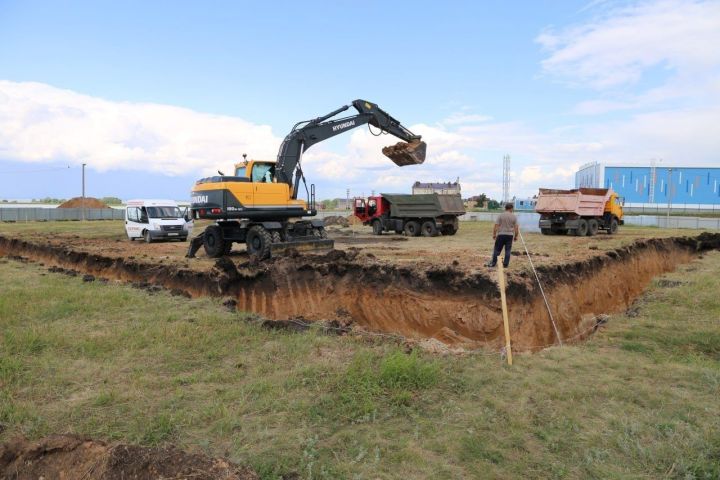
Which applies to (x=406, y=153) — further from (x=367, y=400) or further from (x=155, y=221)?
(x=367, y=400)

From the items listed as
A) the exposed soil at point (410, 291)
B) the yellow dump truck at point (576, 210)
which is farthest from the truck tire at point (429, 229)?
the exposed soil at point (410, 291)

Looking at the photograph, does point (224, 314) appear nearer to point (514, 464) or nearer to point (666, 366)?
point (514, 464)

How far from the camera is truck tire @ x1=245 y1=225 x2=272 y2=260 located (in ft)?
46.7

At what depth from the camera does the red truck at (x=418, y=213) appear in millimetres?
24547

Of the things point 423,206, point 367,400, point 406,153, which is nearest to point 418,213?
point 423,206

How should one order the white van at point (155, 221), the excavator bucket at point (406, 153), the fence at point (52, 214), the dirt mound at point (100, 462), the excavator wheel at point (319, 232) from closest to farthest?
1. the dirt mound at point (100, 462)
2. the excavator wheel at point (319, 232)
3. the excavator bucket at point (406, 153)
4. the white van at point (155, 221)
5. the fence at point (52, 214)

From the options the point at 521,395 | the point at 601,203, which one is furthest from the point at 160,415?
the point at 601,203

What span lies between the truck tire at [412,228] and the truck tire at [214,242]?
36.6 ft

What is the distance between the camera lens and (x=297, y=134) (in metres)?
16.8

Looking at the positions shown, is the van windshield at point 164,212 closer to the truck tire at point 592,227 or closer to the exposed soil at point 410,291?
the exposed soil at point 410,291

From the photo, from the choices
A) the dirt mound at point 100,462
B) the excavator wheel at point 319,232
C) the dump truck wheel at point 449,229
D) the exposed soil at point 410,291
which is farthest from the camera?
the dump truck wheel at point 449,229

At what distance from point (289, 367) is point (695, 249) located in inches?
819

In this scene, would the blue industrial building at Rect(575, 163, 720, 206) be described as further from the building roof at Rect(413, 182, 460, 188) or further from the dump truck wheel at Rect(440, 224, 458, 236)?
the dump truck wheel at Rect(440, 224, 458, 236)

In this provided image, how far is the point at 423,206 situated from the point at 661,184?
52967 millimetres
